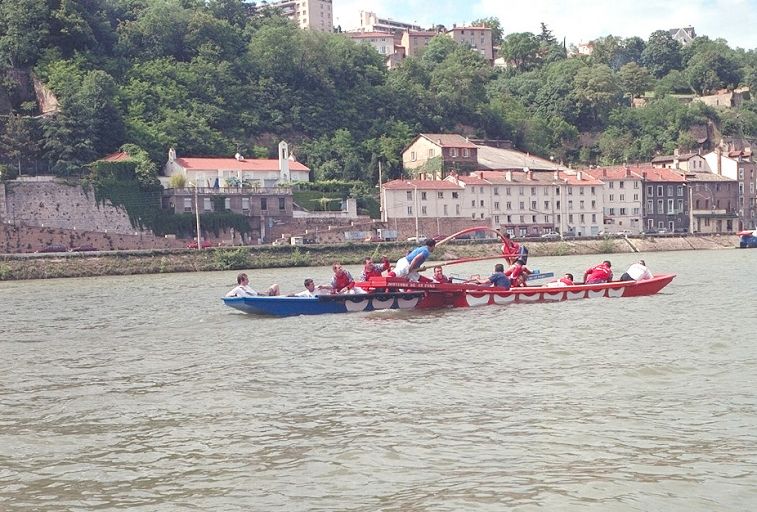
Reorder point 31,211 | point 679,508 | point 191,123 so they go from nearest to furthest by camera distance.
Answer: point 679,508, point 31,211, point 191,123

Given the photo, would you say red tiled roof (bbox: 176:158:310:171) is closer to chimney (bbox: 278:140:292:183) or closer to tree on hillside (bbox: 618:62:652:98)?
chimney (bbox: 278:140:292:183)

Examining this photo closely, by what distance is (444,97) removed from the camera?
11525cm

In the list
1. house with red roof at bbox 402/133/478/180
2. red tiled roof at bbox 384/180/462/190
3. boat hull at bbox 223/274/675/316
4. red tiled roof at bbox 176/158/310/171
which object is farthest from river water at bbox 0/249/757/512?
house with red roof at bbox 402/133/478/180

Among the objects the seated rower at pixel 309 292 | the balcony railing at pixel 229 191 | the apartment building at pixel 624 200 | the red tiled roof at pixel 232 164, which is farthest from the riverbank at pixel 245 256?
the seated rower at pixel 309 292

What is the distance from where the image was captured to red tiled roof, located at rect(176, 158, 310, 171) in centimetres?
8125

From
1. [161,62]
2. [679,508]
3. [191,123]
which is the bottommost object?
[679,508]

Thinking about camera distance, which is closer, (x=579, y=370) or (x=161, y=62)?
(x=579, y=370)

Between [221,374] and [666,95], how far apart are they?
13119cm

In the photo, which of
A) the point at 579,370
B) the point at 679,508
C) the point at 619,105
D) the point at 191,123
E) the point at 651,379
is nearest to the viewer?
the point at 679,508

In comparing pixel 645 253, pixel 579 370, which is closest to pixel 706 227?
pixel 645 253

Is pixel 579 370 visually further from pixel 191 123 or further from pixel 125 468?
pixel 191 123

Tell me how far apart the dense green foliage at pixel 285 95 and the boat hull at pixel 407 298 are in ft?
160

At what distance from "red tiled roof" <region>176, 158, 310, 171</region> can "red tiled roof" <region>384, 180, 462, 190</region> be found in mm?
9782

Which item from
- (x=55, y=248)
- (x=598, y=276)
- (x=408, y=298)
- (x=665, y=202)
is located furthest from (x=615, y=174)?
(x=408, y=298)
